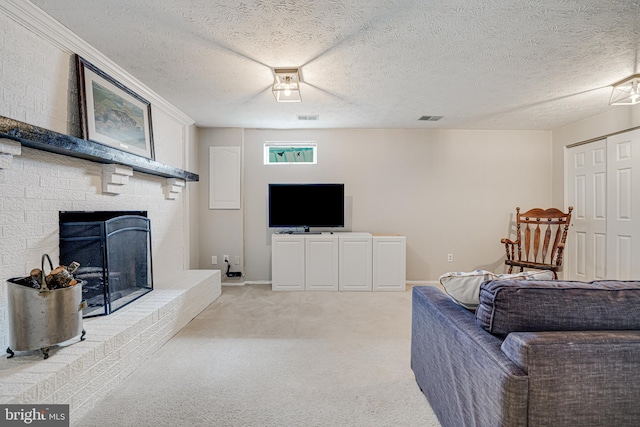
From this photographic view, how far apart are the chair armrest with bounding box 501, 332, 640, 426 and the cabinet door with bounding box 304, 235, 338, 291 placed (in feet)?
9.97

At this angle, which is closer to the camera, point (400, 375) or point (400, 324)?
point (400, 375)

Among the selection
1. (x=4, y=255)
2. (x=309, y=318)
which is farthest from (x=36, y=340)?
(x=309, y=318)

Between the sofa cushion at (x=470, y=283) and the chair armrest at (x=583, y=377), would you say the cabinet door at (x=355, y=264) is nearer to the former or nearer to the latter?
the sofa cushion at (x=470, y=283)

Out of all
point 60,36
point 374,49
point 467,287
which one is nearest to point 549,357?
point 467,287

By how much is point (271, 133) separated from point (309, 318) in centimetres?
266

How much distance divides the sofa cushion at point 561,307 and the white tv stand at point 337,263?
2.86 metres

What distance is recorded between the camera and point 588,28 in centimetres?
189

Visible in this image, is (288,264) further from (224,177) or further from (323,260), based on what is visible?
(224,177)

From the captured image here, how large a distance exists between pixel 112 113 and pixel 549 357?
3.12 metres

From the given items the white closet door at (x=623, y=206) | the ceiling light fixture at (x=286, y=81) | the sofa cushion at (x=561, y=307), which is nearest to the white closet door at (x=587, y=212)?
the white closet door at (x=623, y=206)

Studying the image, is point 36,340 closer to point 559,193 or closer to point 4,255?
point 4,255

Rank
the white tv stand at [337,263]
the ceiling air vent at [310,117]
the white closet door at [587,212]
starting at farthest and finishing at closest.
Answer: the white tv stand at [337,263] < the ceiling air vent at [310,117] < the white closet door at [587,212]

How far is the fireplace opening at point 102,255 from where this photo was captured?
2004 millimetres

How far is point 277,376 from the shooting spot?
6.30ft
